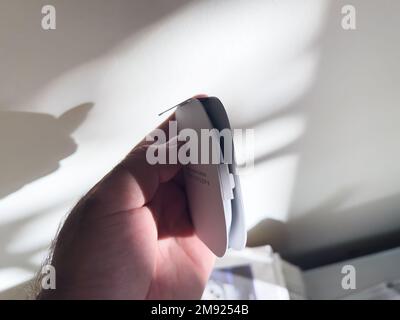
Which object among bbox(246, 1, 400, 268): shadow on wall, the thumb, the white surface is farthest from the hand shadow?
bbox(246, 1, 400, 268): shadow on wall

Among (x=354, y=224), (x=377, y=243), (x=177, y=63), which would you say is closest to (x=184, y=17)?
(x=177, y=63)

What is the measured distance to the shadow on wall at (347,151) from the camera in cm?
60

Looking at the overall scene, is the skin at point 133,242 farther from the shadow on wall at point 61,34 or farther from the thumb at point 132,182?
the shadow on wall at point 61,34

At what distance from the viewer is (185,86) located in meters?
0.61

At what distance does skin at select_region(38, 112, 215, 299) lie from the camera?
50 cm

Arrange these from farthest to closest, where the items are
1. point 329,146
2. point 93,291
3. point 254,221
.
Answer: point 254,221 < point 329,146 < point 93,291

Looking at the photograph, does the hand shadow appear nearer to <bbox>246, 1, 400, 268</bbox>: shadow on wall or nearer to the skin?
the skin

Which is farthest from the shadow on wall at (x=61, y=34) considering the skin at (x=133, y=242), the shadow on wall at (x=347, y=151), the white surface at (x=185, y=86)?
the shadow on wall at (x=347, y=151)

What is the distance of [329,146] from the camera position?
0.75 meters

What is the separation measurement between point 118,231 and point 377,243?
79cm

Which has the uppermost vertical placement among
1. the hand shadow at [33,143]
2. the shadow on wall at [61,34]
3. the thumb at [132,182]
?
the shadow on wall at [61,34]

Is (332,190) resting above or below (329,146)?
below
